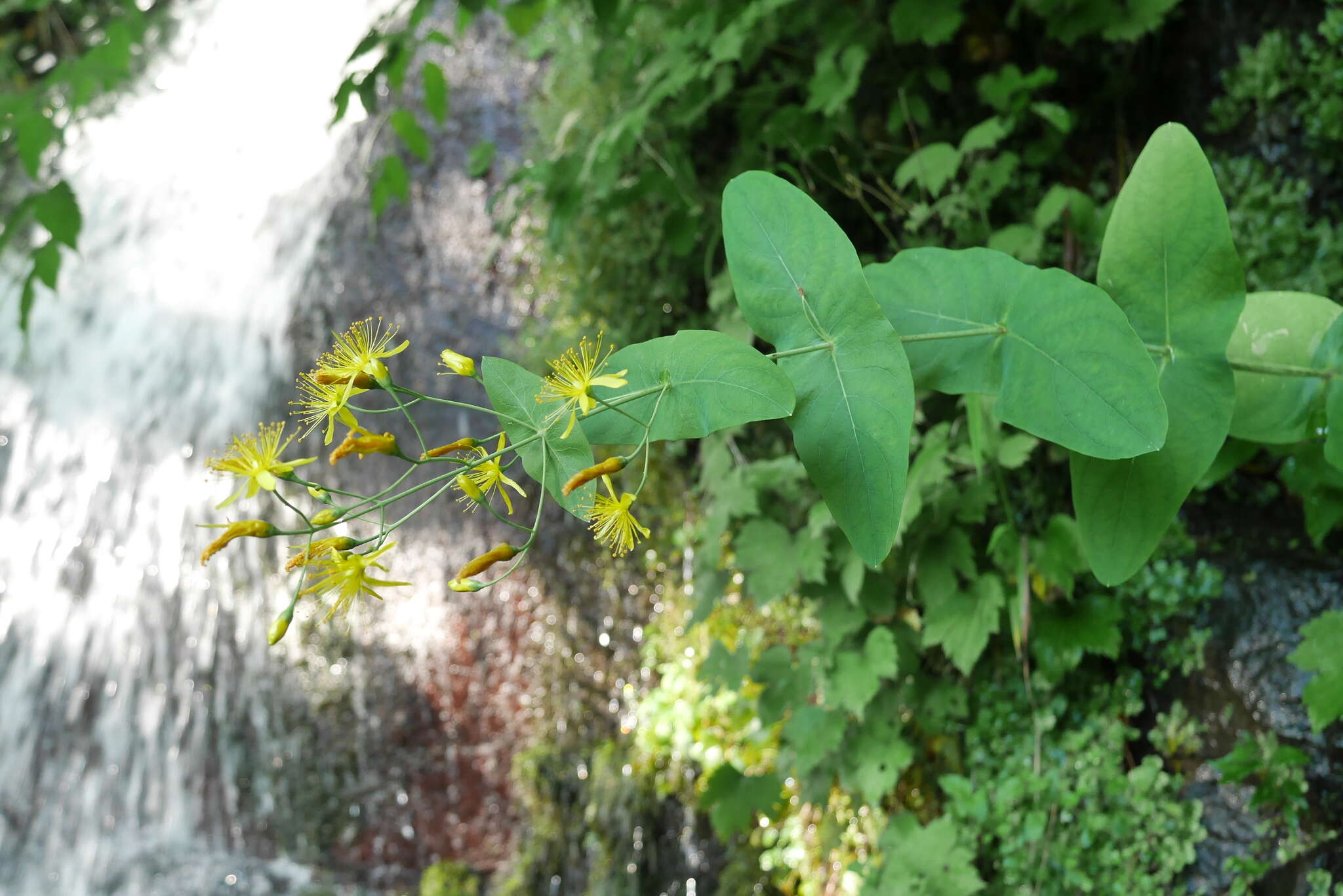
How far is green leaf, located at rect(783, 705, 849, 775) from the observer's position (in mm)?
1805

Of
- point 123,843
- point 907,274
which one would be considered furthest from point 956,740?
point 123,843

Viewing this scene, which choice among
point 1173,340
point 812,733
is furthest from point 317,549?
point 812,733

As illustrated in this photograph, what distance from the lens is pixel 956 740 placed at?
1.85 m

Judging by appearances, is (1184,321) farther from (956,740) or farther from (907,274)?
(956,740)

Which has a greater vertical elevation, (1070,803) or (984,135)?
(984,135)

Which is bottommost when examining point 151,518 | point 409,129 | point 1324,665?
point 151,518

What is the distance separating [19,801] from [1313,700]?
151 inches

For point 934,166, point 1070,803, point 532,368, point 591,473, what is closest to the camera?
point 591,473

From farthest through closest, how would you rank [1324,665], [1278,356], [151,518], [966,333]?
[151,518]
[1324,665]
[1278,356]
[966,333]

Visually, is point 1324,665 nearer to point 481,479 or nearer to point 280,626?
point 481,479

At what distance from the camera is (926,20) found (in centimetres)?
188

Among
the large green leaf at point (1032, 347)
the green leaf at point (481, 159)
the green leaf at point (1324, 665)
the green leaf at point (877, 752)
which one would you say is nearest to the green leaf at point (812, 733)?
the green leaf at point (877, 752)

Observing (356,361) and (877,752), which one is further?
(877,752)

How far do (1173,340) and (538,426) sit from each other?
52cm
